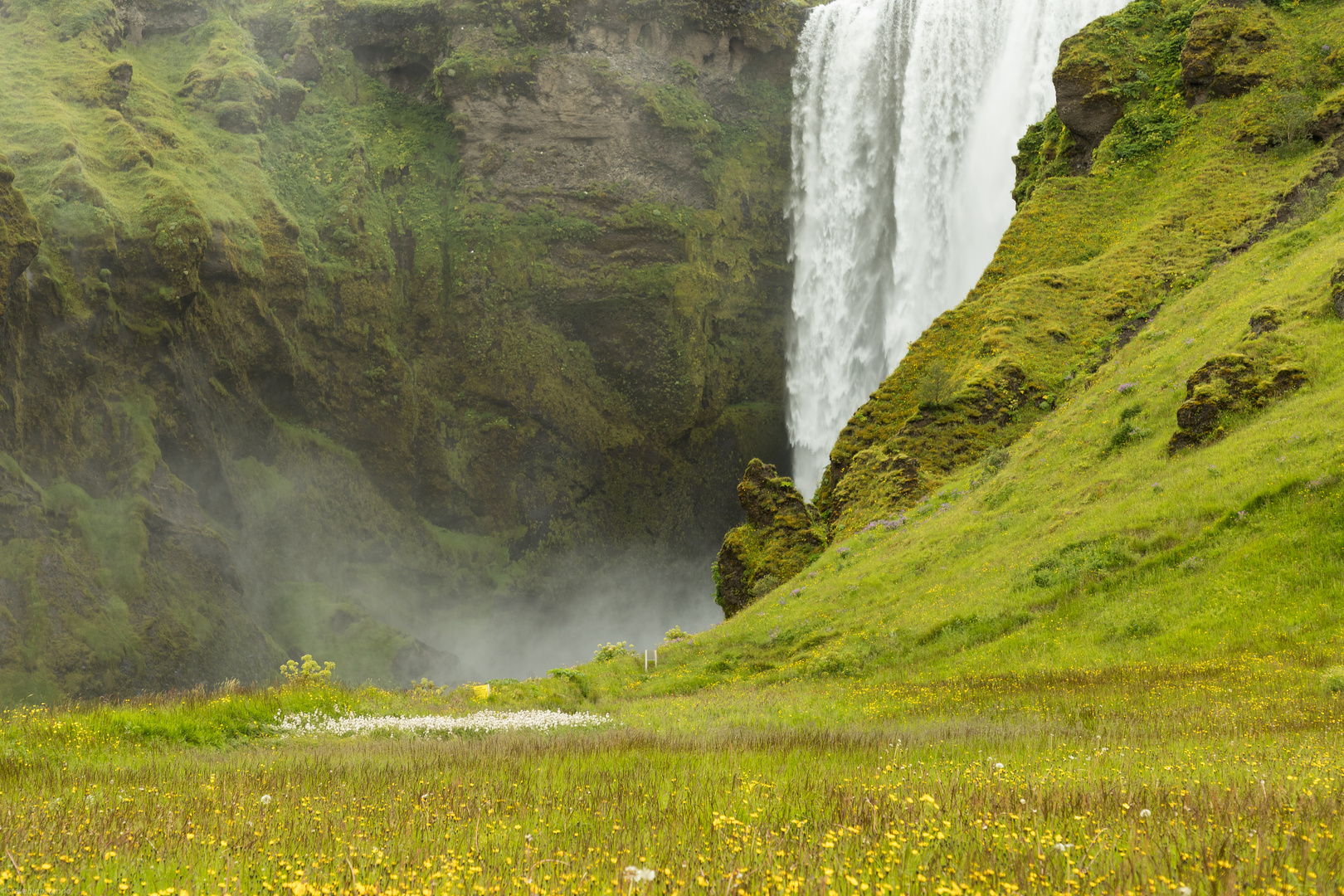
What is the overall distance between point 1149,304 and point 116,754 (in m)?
27.8

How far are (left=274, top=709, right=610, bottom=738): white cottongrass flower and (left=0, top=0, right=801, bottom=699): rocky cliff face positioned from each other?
36.2m

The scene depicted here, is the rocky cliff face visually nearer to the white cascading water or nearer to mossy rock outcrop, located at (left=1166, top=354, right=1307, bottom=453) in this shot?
the white cascading water

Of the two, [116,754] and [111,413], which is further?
[111,413]

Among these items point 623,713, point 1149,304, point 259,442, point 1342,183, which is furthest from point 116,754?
point 259,442

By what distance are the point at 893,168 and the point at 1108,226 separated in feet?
82.9

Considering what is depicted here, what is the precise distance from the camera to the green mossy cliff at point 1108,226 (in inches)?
1034

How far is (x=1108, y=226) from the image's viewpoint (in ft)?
98.7

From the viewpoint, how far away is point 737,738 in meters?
8.41

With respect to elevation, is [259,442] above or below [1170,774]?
above

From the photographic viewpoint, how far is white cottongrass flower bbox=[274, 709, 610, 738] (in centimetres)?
1078

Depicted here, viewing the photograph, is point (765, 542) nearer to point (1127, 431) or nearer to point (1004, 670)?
point (1127, 431)

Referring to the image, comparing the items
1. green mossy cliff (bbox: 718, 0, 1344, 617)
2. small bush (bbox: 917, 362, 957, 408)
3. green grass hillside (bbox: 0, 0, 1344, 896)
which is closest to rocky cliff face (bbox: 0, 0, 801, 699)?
green grass hillside (bbox: 0, 0, 1344, 896)

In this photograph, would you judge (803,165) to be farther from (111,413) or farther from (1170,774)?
(1170,774)

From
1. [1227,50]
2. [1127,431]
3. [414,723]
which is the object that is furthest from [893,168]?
[414,723]
